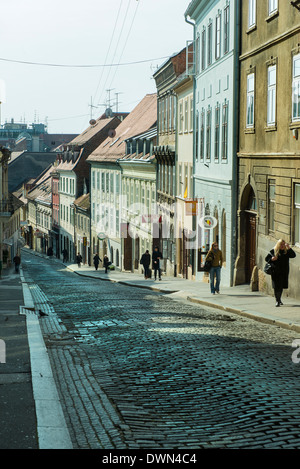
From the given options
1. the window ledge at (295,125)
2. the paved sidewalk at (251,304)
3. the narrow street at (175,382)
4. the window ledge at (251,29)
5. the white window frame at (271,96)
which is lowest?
the paved sidewalk at (251,304)

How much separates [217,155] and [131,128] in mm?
35620

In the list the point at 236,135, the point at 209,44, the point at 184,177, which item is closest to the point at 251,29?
the point at 236,135

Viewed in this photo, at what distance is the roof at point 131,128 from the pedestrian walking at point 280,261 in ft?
134

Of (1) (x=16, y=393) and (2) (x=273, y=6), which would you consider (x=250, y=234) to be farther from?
(1) (x=16, y=393)

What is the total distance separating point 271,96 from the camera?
2283 centimetres

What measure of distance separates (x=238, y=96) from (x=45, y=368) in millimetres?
18674

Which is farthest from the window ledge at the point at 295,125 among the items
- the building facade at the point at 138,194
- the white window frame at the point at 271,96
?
the building facade at the point at 138,194

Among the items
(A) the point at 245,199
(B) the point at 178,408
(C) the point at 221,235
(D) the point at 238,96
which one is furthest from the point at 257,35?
(B) the point at 178,408

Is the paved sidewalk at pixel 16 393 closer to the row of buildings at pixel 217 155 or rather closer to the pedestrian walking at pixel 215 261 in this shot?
the row of buildings at pixel 217 155

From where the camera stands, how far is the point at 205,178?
111ft

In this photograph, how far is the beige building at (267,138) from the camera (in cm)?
2048

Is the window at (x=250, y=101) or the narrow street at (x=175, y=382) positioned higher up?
the window at (x=250, y=101)

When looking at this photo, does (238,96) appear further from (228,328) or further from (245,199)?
(228,328)

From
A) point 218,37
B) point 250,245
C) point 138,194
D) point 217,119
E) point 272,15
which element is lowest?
point 250,245
